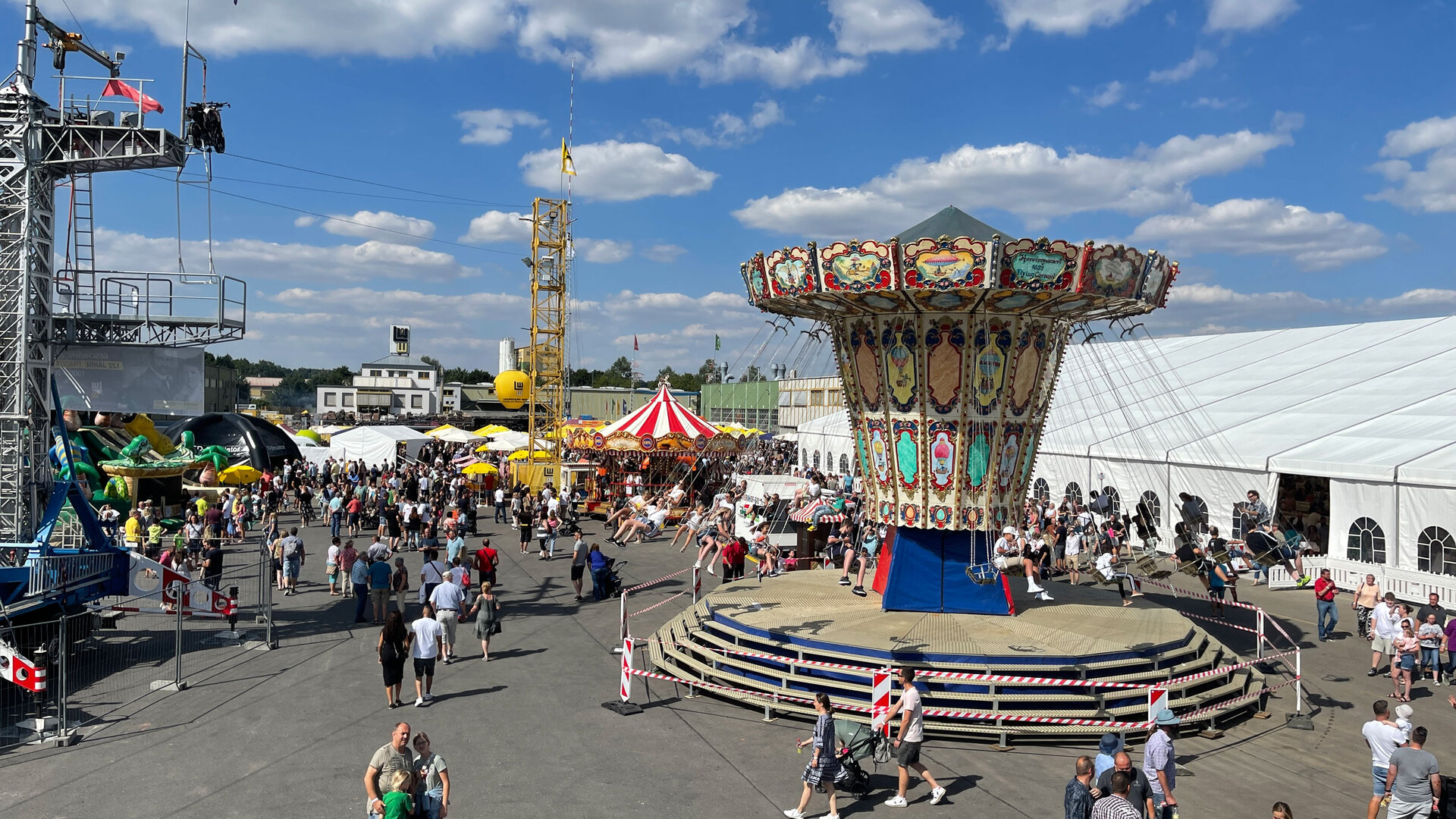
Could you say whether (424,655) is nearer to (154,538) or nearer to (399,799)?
(399,799)

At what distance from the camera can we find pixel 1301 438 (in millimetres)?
18500

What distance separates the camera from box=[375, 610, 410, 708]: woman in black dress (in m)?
9.07

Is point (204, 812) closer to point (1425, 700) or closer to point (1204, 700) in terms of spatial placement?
point (1204, 700)

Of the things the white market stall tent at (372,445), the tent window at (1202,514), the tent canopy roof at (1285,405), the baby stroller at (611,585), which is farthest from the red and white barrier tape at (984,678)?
the white market stall tent at (372,445)

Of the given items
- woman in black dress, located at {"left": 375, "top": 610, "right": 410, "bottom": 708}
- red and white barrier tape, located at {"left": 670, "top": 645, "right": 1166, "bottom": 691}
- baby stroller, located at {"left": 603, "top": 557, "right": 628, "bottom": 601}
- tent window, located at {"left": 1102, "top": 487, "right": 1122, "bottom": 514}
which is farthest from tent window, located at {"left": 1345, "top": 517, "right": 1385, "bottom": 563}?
woman in black dress, located at {"left": 375, "top": 610, "right": 410, "bottom": 708}

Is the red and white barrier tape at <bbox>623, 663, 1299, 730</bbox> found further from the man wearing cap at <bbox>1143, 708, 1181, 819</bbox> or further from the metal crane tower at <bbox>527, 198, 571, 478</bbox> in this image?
the metal crane tower at <bbox>527, 198, 571, 478</bbox>

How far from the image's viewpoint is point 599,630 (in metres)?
12.8

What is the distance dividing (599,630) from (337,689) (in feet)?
12.3

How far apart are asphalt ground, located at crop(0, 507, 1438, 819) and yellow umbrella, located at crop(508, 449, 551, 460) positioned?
1957 cm

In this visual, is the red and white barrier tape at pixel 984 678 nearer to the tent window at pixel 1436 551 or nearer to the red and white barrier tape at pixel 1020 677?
the red and white barrier tape at pixel 1020 677

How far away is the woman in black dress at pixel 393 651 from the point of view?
9.07 metres

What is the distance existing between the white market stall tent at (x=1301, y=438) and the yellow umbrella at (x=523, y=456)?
1604 cm

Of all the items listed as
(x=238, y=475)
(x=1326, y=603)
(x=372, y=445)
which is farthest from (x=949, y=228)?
(x=372, y=445)

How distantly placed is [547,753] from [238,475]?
21474 mm
